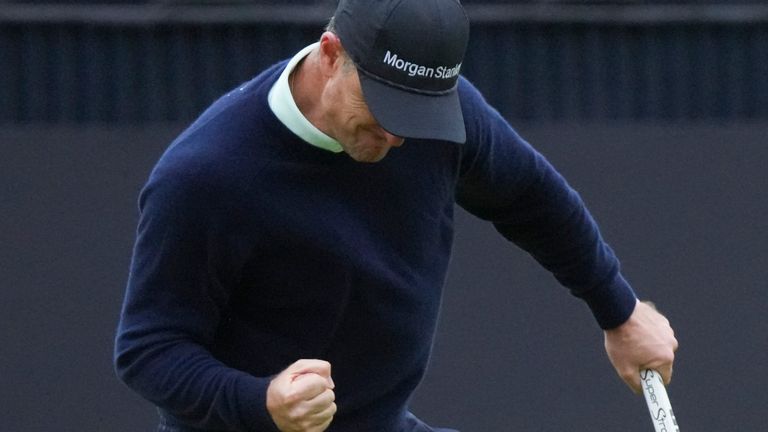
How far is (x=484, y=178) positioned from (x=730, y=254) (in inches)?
109

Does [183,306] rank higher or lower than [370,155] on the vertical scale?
lower

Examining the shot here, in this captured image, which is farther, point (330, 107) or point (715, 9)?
point (715, 9)

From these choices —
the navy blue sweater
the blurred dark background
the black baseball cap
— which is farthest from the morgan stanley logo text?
the blurred dark background

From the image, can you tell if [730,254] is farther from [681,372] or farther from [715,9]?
[715,9]

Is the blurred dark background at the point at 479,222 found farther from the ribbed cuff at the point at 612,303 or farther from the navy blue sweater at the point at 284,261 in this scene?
the navy blue sweater at the point at 284,261

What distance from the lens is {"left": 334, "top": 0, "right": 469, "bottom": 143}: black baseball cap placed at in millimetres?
2885

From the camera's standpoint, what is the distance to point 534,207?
364 centimetres

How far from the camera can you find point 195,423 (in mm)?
3170

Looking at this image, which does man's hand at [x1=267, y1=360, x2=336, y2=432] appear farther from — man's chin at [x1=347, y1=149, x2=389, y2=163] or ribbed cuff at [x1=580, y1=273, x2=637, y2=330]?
ribbed cuff at [x1=580, y1=273, x2=637, y2=330]

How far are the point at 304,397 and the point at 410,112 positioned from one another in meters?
0.55

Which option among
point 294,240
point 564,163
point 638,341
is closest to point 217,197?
point 294,240

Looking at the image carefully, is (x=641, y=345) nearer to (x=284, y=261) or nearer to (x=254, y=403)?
(x=284, y=261)

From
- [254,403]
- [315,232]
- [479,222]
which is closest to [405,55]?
[315,232]

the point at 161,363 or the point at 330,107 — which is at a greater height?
the point at 330,107
